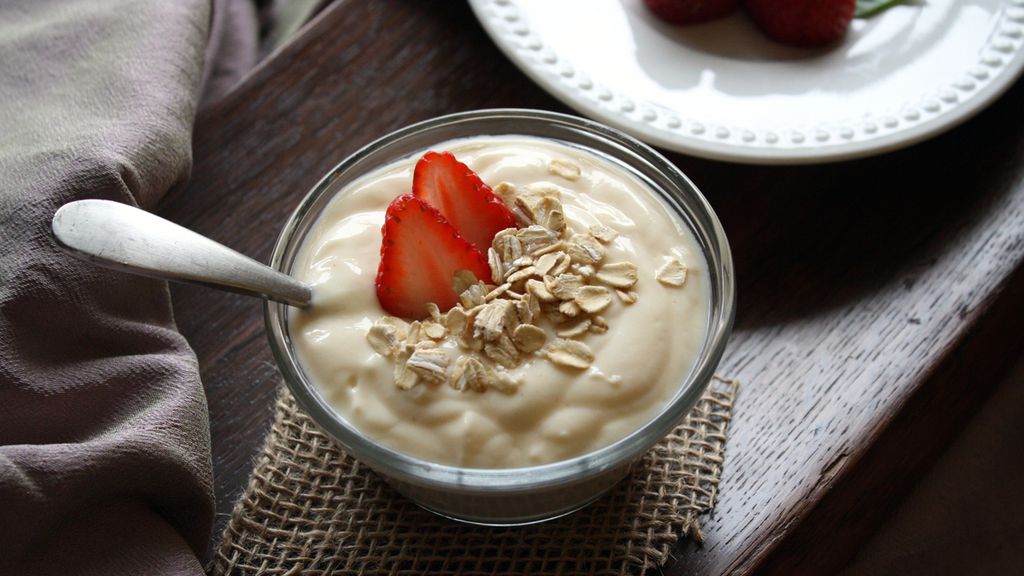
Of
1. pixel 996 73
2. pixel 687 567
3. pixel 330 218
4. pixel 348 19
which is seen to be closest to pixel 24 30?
pixel 348 19

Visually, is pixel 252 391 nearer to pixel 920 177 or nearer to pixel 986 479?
pixel 920 177

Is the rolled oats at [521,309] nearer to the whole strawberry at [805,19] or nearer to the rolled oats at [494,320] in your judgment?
the rolled oats at [494,320]

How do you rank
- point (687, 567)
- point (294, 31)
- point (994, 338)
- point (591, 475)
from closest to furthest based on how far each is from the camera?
point (591, 475)
point (687, 567)
point (994, 338)
point (294, 31)

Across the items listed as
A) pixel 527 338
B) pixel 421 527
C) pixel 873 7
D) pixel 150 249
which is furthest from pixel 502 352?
pixel 873 7

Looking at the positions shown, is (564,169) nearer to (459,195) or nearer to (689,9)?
(459,195)

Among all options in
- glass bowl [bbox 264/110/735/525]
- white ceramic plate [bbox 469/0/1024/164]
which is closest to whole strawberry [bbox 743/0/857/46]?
white ceramic plate [bbox 469/0/1024/164]

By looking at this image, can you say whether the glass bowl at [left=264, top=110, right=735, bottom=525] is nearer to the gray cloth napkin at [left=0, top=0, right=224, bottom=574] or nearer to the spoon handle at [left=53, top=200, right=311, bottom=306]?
the spoon handle at [left=53, top=200, right=311, bottom=306]

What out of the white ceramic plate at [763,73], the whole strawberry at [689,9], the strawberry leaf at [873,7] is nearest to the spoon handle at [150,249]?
the white ceramic plate at [763,73]
